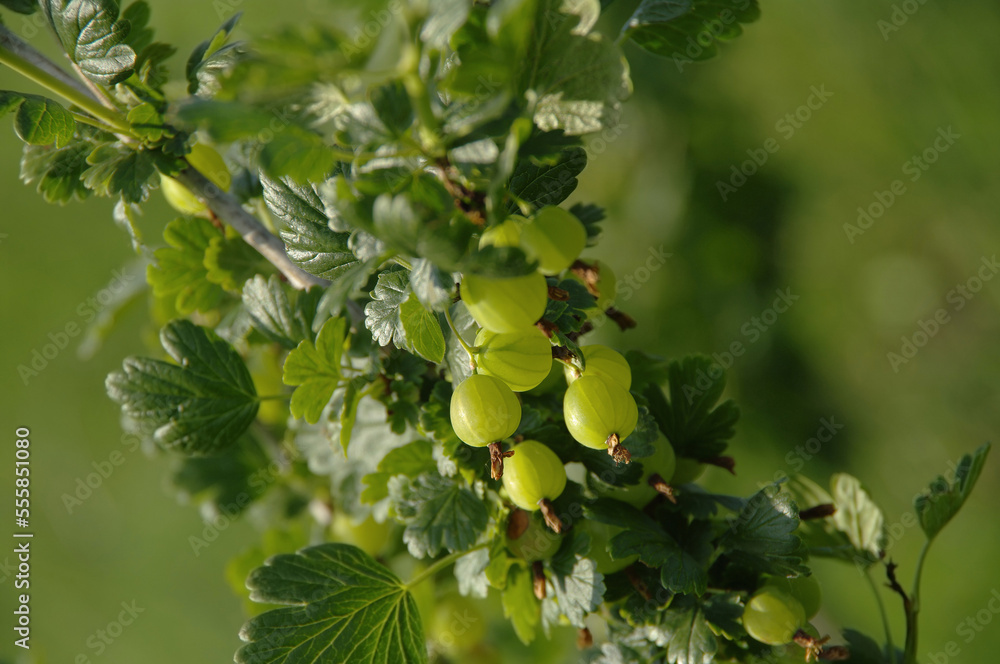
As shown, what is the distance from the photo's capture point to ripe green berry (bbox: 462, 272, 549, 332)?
457 millimetres

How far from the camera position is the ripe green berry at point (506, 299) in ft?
1.50

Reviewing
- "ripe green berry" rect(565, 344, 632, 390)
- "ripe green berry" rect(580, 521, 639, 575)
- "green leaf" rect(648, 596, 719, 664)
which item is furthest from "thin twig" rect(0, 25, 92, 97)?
"green leaf" rect(648, 596, 719, 664)

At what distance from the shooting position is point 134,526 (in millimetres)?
2215

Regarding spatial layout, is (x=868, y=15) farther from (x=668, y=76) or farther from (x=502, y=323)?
(x=502, y=323)

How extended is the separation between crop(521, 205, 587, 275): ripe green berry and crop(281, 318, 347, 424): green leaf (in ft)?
0.81

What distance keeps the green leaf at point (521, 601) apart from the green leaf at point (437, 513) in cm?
7

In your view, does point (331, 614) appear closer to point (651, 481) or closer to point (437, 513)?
point (437, 513)

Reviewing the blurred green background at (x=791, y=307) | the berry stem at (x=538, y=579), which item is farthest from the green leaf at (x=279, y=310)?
the blurred green background at (x=791, y=307)

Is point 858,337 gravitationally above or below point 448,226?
below

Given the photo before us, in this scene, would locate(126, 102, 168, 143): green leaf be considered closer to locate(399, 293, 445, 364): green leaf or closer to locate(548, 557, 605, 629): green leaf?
locate(399, 293, 445, 364): green leaf

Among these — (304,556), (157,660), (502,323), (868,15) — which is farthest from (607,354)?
(157,660)

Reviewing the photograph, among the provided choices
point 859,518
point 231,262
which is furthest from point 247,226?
point 859,518

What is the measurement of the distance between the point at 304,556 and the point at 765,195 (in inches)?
71.9

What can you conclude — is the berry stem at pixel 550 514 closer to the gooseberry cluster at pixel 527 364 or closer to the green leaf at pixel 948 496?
the gooseberry cluster at pixel 527 364
